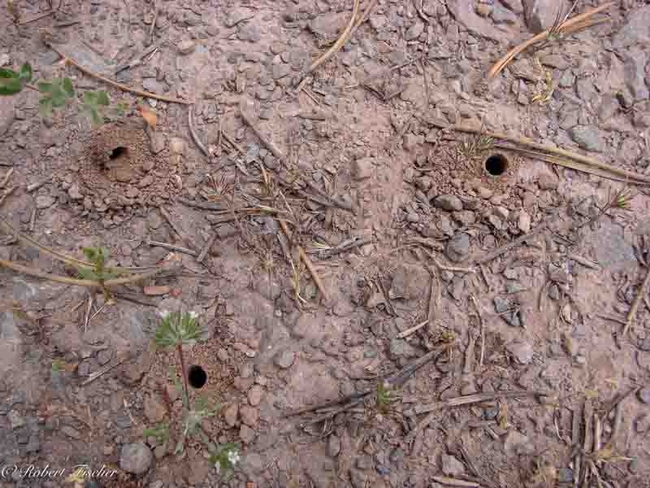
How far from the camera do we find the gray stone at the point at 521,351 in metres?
2.59

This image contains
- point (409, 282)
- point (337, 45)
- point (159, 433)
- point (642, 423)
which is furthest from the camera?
point (337, 45)

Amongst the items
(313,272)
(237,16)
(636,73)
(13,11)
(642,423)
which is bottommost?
(642,423)

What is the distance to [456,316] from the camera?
2.65m

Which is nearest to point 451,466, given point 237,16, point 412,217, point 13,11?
point 412,217

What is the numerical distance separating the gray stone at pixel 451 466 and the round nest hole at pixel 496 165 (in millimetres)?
1507

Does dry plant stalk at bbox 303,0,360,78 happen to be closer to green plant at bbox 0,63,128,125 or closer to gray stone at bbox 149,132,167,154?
gray stone at bbox 149,132,167,154

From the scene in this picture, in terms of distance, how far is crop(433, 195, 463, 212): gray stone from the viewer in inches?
109

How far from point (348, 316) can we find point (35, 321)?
5.03ft

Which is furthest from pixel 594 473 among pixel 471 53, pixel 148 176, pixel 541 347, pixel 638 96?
pixel 148 176

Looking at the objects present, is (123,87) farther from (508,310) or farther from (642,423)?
(642,423)

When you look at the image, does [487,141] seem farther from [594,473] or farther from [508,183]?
[594,473]

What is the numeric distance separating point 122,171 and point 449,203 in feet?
5.77

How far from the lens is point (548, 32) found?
319 cm

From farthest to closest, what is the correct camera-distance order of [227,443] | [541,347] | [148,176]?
1. [148,176]
2. [541,347]
3. [227,443]
